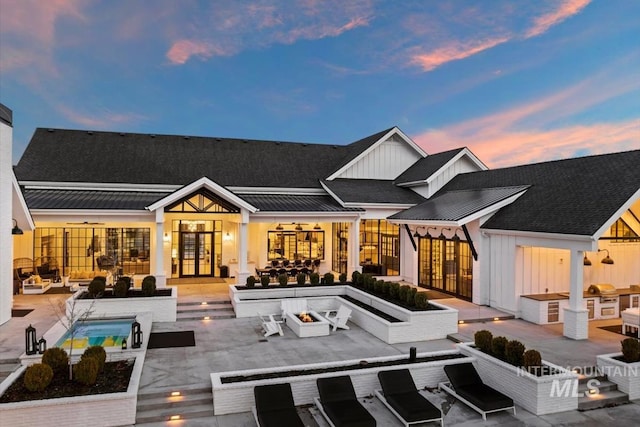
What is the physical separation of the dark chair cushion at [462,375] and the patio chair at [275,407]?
374 centimetres

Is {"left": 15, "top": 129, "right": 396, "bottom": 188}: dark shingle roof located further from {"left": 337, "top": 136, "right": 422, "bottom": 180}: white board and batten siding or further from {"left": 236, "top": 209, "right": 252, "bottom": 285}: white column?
{"left": 236, "top": 209, "right": 252, "bottom": 285}: white column

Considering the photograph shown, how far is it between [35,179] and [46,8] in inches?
331

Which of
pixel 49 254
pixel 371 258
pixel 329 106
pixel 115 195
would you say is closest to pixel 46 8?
pixel 115 195

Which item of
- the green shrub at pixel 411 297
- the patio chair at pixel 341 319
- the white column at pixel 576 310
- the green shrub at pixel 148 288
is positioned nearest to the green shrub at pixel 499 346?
the green shrub at pixel 411 297

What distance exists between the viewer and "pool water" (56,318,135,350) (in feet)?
38.7

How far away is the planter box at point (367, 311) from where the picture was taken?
1330cm

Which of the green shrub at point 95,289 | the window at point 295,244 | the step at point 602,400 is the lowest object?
the step at point 602,400

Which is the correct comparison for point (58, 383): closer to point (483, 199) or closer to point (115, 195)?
point (115, 195)

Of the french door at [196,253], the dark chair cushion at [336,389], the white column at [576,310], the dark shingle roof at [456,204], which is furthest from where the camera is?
the french door at [196,253]

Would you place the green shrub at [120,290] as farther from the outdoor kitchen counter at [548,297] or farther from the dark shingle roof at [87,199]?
the outdoor kitchen counter at [548,297]

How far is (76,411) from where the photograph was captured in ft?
26.0

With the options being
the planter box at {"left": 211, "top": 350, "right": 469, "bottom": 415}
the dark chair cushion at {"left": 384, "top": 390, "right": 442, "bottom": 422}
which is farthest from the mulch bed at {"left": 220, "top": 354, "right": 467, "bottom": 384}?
the dark chair cushion at {"left": 384, "top": 390, "right": 442, "bottom": 422}

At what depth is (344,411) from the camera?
8.13 meters

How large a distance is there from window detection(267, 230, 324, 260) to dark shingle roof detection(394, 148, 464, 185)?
5983 mm
